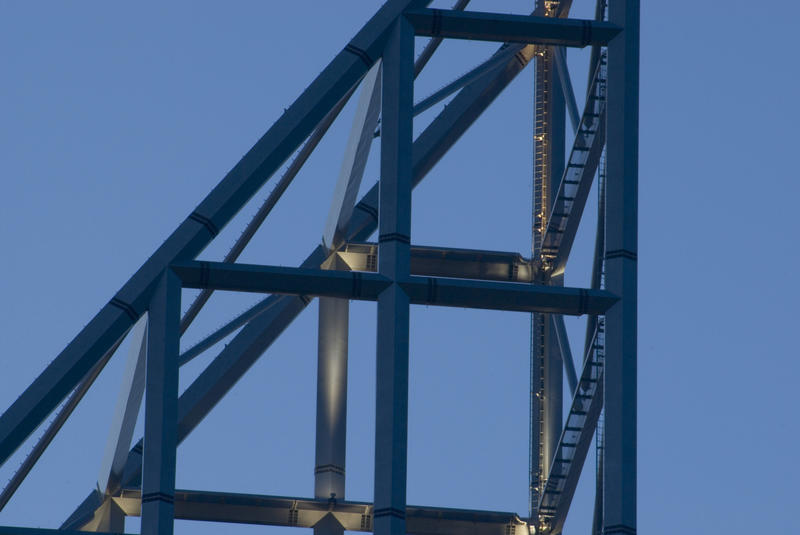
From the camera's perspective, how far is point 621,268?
4991 centimetres

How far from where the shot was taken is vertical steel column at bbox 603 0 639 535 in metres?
48.4

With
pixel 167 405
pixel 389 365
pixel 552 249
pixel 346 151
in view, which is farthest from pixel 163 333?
pixel 552 249

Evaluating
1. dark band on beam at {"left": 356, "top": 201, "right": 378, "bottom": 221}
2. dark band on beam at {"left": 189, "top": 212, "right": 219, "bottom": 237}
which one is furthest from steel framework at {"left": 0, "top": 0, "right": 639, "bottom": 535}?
dark band on beam at {"left": 356, "top": 201, "right": 378, "bottom": 221}

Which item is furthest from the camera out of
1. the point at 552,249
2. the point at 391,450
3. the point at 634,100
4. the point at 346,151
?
the point at 552,249

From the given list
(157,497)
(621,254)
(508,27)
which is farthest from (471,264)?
(157,497)

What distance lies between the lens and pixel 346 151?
57.0 m

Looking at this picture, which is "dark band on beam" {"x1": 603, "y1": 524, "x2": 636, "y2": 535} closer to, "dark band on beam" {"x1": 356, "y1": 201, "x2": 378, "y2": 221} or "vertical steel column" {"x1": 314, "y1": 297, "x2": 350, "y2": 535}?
"vertical steel column" {"x1": 314, "y1": 297, "x2": 350, "y2": 535}

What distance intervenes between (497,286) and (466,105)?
1632cm

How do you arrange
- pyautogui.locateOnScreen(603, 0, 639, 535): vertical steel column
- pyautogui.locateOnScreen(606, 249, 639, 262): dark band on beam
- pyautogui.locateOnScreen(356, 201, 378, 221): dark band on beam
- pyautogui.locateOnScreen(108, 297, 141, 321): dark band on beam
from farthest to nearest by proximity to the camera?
pyautogui.locateOnScreen(356, 201, 378, 221): dark band on beam < pyautogui.locateOnScreen(606, 249, 639, 262): dark band on beam < pyautogui.locateOnScreen(108, 297, 141, 321): dark band on beam < pyautogui.locateOnScreen(603, 0, 639, 535): vertical steel column

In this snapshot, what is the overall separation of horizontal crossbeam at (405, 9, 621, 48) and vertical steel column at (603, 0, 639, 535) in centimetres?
55

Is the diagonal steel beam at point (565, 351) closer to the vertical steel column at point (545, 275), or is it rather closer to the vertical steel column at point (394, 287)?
the vertical steel column at point (545, 275)

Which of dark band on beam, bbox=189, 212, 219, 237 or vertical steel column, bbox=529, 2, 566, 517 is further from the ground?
vertical steel column, bbox=529, 2, 566, 517

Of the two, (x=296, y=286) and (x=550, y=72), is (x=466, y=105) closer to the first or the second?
(x=550, y=72)

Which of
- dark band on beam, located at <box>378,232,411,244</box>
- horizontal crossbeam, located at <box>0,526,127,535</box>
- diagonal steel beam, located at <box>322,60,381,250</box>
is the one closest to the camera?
horizontal crossbeam, located at <box>0,526,127,535</box>
